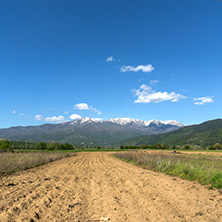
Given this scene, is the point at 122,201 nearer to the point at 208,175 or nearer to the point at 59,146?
the point at 208,175

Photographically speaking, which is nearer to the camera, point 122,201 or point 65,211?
point 65,211

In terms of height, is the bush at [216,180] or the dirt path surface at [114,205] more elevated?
the dirt path surface at [114,205]

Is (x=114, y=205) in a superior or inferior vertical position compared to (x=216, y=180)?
superior

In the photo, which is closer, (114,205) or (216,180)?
(114,205)

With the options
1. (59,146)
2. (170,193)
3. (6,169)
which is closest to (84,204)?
(170,193)

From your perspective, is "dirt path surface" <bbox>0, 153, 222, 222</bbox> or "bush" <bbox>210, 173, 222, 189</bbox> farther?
"bush" <bbox>210, 173, 222, 189</bbox>

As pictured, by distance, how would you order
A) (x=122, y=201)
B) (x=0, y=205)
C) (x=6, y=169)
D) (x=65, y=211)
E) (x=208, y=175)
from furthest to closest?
(x=6, y=169), (x=208, y=175), (x=122, y=201), (x=0, y=205), (x=65, y=211)

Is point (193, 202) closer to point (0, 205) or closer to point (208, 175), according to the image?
point (208, 175)

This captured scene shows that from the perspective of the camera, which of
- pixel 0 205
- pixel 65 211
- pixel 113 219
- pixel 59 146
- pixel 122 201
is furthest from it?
pixel 59 146

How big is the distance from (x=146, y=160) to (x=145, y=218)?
15335 mm

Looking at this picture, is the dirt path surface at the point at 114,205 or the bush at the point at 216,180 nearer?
the dirt path surface at the point at 114,205

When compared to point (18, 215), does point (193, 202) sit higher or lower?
lower

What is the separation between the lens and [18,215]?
18.8ft

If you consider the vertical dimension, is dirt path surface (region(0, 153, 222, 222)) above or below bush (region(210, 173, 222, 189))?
above
